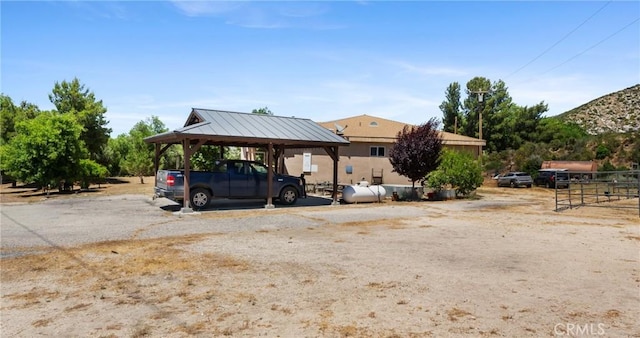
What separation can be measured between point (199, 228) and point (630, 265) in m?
8.80

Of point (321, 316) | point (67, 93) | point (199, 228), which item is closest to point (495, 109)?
point (67, 93)

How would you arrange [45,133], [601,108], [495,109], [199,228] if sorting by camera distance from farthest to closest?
[601,108] → [495,109] → [45,133] → [199,228]

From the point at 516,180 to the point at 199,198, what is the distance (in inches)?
964

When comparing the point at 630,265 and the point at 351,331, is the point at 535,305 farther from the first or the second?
the point at 630,265

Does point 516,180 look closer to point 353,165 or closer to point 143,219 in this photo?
point 353,165

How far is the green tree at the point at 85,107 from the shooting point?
113ft

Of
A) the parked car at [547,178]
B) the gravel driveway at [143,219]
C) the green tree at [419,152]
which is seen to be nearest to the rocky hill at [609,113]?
the parked car at [547,178]

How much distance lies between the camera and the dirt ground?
169 inches

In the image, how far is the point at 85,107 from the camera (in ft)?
114

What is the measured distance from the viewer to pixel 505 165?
4000 centimetres

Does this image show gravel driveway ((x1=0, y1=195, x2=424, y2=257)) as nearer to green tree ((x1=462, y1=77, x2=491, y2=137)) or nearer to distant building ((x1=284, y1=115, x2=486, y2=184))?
distant building ((x1=284, y1=115, x2=486, y2=184))

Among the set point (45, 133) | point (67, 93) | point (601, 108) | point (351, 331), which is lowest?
point (351, 331)

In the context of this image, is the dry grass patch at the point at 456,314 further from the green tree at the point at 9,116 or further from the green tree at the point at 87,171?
the green tree at the point at 9,116

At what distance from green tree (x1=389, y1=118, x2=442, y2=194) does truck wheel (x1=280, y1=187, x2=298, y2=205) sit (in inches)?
225
